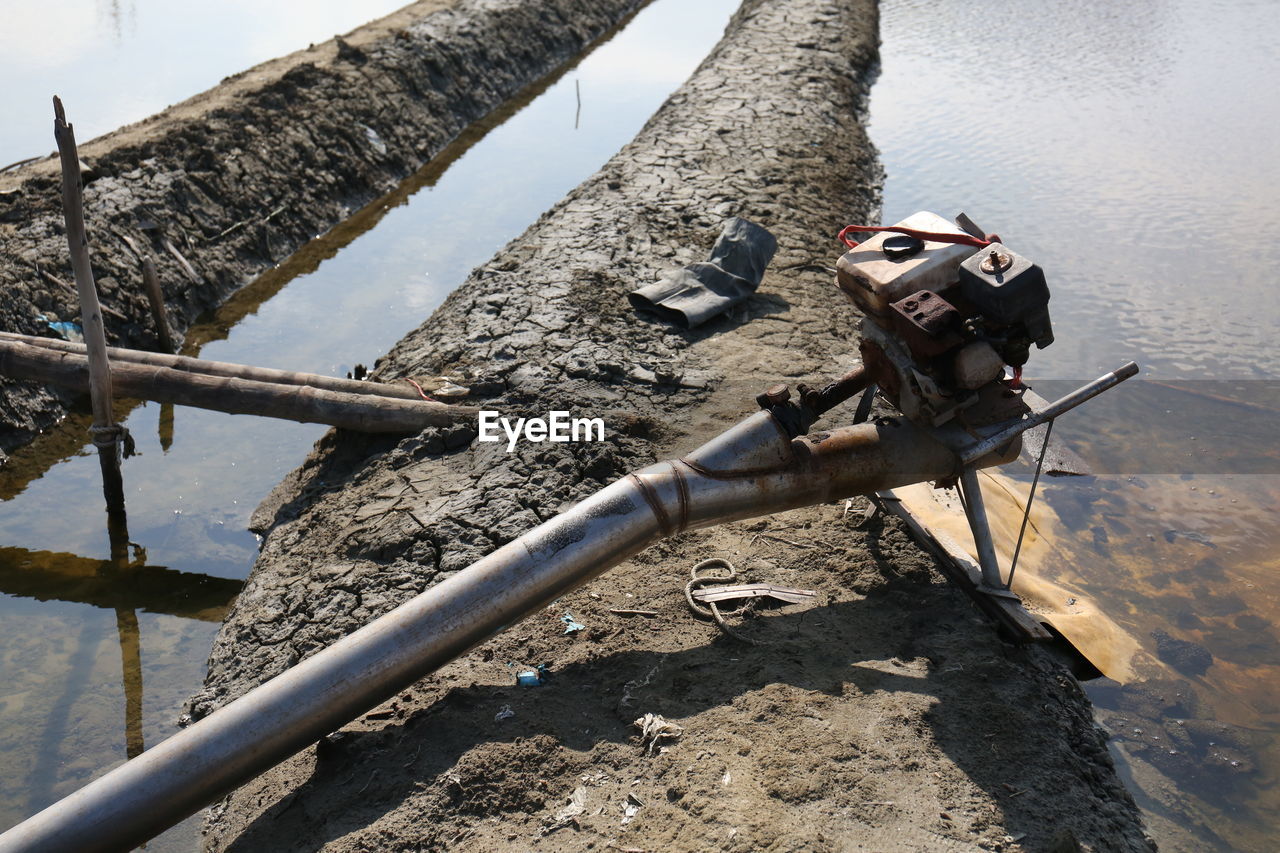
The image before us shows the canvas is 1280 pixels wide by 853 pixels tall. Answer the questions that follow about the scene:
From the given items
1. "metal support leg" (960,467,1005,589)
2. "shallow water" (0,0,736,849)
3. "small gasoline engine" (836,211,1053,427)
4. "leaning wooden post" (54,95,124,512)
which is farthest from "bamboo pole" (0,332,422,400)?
"metal support leg" (960,467,1005,589)

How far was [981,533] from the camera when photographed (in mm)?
4371

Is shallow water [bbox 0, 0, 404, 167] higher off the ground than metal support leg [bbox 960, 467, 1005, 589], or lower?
higher

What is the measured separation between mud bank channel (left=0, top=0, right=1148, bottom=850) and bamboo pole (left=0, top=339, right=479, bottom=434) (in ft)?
0.53

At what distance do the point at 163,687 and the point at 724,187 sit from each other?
6273 millimetres

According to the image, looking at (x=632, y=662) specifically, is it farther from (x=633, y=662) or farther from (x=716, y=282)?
(x=716, y=282)

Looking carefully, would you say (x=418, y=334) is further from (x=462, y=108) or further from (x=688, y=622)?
(x=462, y=108)

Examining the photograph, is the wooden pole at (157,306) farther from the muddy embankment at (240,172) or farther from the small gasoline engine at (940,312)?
the small gasoline engine at (940,312)

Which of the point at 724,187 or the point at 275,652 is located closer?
the point at 275,652

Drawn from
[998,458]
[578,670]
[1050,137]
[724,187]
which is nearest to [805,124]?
[724,187]

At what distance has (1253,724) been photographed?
4.59 meters

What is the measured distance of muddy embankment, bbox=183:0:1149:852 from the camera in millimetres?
3434

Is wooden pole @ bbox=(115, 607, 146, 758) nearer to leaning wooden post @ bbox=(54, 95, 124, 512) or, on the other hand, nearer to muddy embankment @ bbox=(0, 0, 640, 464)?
leaning wooden post @ bbox=(54, 95, 124, 512)

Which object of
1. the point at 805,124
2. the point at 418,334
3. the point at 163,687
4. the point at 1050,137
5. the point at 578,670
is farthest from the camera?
the point at 1050,137

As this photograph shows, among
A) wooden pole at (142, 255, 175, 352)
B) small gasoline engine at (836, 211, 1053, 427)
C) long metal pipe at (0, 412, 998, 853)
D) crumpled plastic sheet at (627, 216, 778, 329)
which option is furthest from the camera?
wooden pole at (142, 255, 175, 352)
